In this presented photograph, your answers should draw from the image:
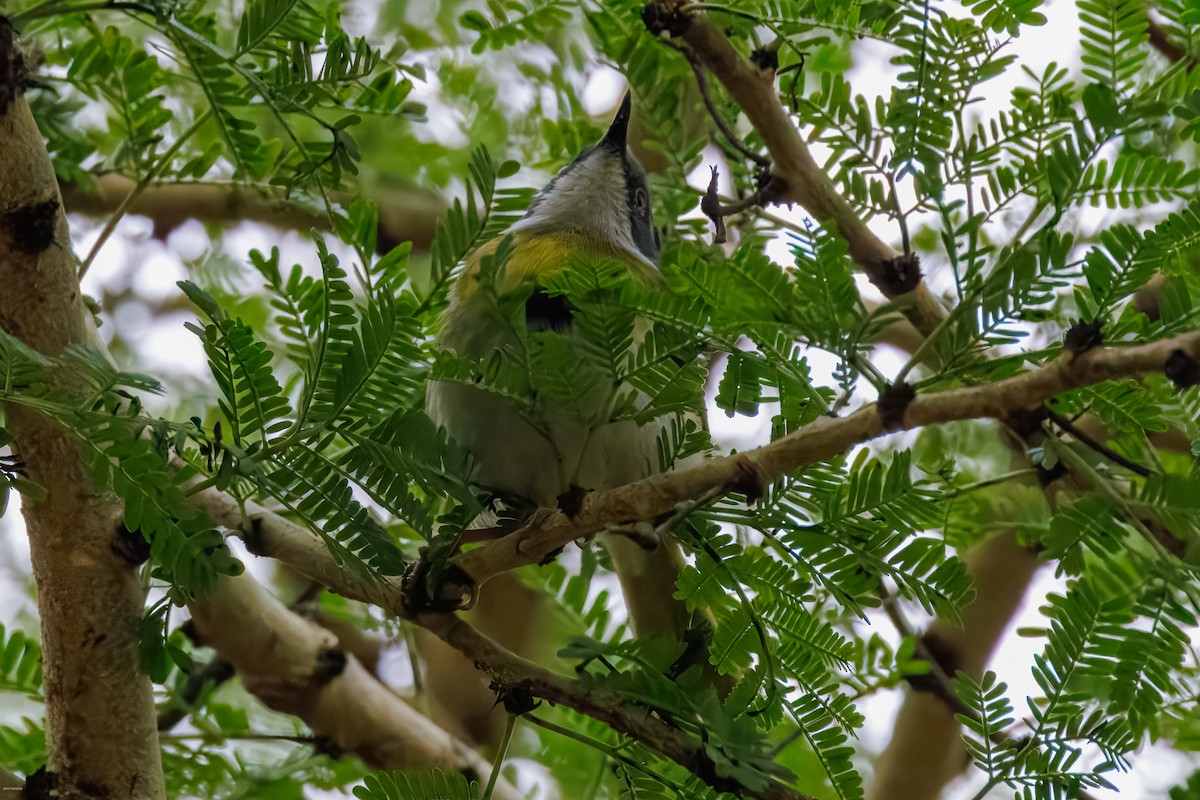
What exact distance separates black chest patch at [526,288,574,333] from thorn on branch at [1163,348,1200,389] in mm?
881

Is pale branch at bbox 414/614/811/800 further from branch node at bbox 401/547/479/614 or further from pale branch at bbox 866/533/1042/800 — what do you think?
pale branch at bbox 866/533/1042/800

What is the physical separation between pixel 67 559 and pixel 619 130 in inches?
51.0

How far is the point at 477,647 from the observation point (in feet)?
4.56

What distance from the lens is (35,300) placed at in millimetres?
1356

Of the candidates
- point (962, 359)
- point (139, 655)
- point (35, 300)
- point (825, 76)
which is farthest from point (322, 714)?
point (962, 359)

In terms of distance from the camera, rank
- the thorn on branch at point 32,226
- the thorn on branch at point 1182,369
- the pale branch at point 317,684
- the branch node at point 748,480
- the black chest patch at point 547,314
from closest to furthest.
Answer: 1. the thorn on branch at point 1182,369
2. the branch node at point 748,480
3. the thorn on branch at point 32,226
4. the black chest patch at point 547,314
5. the pale branch at point 317,684

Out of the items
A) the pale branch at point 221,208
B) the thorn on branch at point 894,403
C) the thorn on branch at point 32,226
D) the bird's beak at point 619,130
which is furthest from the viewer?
the pale branch at point 221,208

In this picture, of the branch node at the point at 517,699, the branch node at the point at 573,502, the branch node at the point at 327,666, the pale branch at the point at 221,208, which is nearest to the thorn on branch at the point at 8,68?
the branch node at the point at 573,502

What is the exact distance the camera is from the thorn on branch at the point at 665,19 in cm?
169

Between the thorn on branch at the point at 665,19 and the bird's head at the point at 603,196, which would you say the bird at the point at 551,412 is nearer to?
the bird's head at the point at 603,196

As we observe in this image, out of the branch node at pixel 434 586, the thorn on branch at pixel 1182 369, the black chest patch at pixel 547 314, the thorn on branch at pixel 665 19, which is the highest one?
the thorn on branch at pixel 665 19

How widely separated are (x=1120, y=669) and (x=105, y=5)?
1284 mm

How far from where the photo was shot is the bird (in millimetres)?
1277

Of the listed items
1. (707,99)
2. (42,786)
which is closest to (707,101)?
(707,99)
